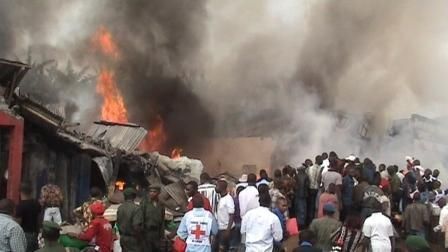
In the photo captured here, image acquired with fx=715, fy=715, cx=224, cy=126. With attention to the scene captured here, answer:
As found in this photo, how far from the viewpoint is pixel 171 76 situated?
21922mm

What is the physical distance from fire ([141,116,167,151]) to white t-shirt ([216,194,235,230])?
11468 mm

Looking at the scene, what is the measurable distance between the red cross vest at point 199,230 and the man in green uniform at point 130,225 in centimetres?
60

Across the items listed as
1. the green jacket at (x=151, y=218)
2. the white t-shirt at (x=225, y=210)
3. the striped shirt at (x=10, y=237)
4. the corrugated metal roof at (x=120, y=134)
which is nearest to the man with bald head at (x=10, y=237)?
the striped shirt at (x=10, y=237)

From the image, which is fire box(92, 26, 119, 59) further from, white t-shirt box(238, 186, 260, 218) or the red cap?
the red cap

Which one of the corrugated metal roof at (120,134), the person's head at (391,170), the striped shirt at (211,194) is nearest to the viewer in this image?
the striped shirt at (211,194)

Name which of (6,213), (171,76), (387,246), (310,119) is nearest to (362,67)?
(310,119)

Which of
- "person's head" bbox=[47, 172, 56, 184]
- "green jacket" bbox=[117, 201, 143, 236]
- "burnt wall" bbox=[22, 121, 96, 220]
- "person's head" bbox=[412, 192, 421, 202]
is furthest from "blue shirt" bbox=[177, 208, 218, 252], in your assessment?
"person's head" bbox=[47, 172, 56, 184]

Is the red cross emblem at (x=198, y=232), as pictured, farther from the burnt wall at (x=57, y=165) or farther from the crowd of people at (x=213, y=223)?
the burnt wall at (x=57, y=165)

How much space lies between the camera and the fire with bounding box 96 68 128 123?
795 inches

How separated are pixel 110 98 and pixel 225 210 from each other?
12501mm

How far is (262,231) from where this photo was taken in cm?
747

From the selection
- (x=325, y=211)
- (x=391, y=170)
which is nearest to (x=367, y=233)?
(x=325, y=211)

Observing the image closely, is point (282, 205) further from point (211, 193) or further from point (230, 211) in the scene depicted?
point (211, 193)

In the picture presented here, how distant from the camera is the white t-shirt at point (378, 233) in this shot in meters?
7.55
